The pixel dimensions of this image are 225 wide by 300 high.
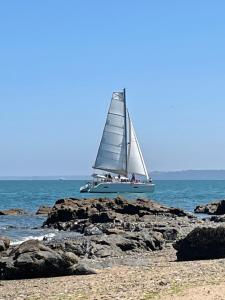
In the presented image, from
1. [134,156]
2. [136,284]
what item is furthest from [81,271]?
[134,156]

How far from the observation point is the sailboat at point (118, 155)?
109m

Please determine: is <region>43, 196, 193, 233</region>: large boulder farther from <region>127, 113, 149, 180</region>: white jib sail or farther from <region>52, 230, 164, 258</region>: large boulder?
<region>127, 113, 149, 180</region>: white jib sail

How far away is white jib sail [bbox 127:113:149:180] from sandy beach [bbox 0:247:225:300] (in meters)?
89.2

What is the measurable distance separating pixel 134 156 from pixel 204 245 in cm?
8835

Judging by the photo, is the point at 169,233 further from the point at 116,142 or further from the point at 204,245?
the point at 116,142

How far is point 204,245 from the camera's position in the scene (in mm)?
24375

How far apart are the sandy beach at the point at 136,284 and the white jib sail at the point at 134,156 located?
8923 centimetres

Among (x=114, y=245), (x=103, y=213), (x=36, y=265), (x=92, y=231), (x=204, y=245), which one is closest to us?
(x=36, y=265)

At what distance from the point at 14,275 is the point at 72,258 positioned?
1.98 metres

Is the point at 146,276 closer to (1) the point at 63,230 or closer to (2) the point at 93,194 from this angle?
(1) the point at 63,230

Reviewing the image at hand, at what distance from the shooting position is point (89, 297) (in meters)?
16.5

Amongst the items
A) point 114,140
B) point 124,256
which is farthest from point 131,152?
point 124,256

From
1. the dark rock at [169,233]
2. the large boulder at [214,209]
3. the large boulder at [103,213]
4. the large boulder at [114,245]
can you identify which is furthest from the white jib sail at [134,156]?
the large boulder at [114,245]

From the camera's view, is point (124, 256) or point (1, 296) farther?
point (124, 256)
